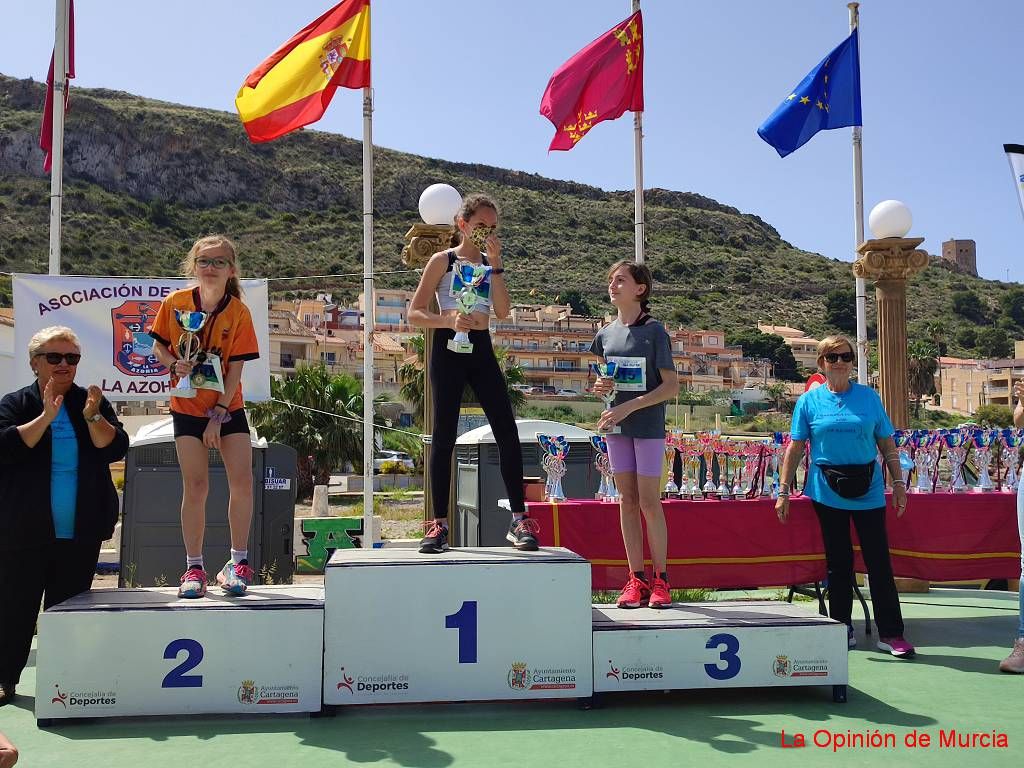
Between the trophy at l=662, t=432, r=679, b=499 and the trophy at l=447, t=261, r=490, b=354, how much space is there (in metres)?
2.19

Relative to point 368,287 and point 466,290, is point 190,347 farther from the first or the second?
point 368,287

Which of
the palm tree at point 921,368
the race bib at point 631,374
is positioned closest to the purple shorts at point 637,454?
the race bib at point 631,374

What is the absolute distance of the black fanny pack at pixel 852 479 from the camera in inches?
201

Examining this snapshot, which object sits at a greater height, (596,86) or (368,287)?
(596,86)

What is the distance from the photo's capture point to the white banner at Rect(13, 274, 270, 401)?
291 inches

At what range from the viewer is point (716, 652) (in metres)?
4.18

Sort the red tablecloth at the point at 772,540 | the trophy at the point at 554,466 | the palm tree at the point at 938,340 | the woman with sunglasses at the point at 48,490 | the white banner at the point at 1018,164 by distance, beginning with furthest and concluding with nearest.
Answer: the palm tree at the point at 938,340, the trophy at the point at 554,466, the red tablecloth at the point at 772,540, the white banner at the point at 1018,164, the woman with sunglasses at the point at 48,490

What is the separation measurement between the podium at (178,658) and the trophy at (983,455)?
4.59m

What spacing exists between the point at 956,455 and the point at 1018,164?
2183 mm

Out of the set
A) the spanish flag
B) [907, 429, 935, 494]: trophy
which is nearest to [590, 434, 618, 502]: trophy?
[907, 429, 935, 494]: trophy

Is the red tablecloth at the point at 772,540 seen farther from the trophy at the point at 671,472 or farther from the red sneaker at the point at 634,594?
the red sneaker at the point at 634,594

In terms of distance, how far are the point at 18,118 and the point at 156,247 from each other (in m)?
27.1

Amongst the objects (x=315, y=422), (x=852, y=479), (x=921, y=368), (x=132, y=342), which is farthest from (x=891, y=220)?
(x=921, y=368)

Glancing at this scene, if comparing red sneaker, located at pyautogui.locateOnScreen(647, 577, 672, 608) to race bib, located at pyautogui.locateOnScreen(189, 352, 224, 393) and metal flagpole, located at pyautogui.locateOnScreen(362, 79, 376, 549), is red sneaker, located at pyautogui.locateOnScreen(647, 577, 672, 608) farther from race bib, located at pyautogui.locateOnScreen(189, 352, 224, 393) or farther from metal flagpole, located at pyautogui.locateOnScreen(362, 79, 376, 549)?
metal flagpole, located at pyautogui.locateOnScreen(362, 79, 376, 549)
